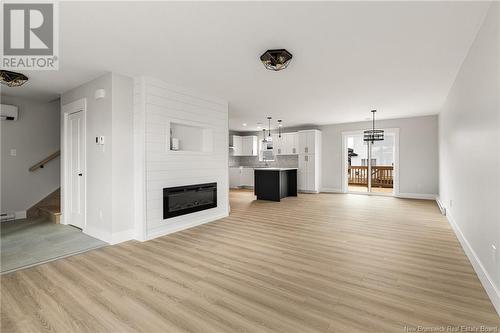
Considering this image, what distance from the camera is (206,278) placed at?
2.44 meters

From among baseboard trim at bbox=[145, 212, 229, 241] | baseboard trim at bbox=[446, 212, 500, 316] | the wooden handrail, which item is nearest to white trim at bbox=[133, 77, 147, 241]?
baseboard trim at bbox=[145, 212, 229, 241]

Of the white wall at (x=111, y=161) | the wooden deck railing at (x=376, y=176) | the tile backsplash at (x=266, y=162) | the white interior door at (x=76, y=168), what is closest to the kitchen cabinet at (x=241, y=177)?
the tile backsplash at (x=266, y=162)

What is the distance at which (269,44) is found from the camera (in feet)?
8.93

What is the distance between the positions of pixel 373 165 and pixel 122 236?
30.9 feet

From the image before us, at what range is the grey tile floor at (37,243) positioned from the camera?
296 centimetres

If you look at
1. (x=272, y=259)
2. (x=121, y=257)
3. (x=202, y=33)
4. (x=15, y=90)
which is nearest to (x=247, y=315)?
(x=272, y=259)

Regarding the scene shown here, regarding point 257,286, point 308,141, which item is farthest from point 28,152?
point 308,141

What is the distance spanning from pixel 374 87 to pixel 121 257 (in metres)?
4.92

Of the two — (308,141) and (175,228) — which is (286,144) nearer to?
(308,141)

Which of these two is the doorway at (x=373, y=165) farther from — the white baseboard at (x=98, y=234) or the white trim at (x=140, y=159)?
the white baseboard at (x=98, y=234)

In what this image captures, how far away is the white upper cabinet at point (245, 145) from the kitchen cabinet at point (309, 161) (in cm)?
224

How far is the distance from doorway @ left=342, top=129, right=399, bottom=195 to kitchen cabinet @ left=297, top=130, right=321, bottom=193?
93 centimetres

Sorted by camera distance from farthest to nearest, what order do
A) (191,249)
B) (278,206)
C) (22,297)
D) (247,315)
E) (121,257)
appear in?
(278,206), (191,249), (121,257), (22,297), (247,315)

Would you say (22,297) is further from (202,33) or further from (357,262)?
(357,262)
